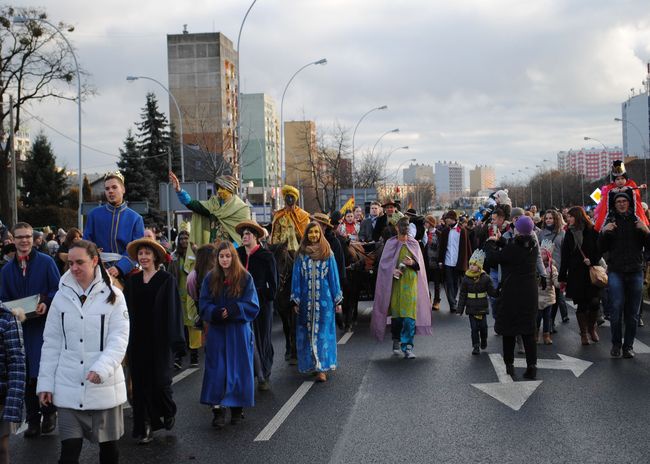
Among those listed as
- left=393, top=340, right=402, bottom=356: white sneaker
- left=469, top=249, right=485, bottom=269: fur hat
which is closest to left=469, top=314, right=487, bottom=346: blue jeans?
left=469, top=249, right=485, bottom=269: fur hat

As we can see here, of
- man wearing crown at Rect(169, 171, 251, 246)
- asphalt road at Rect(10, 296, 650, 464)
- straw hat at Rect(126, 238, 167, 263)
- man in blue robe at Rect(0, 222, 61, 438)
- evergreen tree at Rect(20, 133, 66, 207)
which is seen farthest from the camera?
evergreen tree at Rect(20, 133, 66, 207)

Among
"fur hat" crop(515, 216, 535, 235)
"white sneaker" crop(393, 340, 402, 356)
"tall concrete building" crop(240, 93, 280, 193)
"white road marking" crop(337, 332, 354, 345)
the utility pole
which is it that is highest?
"tall concrete building" crop(240, 93, 280, 193)

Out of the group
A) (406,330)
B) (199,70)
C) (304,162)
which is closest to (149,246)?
(406,330)

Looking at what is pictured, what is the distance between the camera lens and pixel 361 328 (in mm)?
15742

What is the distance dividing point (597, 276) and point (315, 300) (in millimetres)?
4196

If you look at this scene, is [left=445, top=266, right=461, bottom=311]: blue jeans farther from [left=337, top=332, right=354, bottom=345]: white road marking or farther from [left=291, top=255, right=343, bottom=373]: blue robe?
[left=291, top=255, right=343, bottom=373]: blue robe

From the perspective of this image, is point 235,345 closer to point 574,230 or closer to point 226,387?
point 226,387

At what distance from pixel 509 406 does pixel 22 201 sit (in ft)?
242

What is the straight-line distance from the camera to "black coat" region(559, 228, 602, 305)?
488 inches

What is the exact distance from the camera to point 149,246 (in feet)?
25.4

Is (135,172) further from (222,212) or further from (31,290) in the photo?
(31,290)

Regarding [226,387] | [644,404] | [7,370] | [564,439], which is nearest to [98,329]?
[7,370]

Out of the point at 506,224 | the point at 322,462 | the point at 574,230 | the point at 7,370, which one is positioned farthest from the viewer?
the point at 574,230

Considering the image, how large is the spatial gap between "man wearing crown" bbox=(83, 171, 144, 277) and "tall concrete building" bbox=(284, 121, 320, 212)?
4209 centimetres
